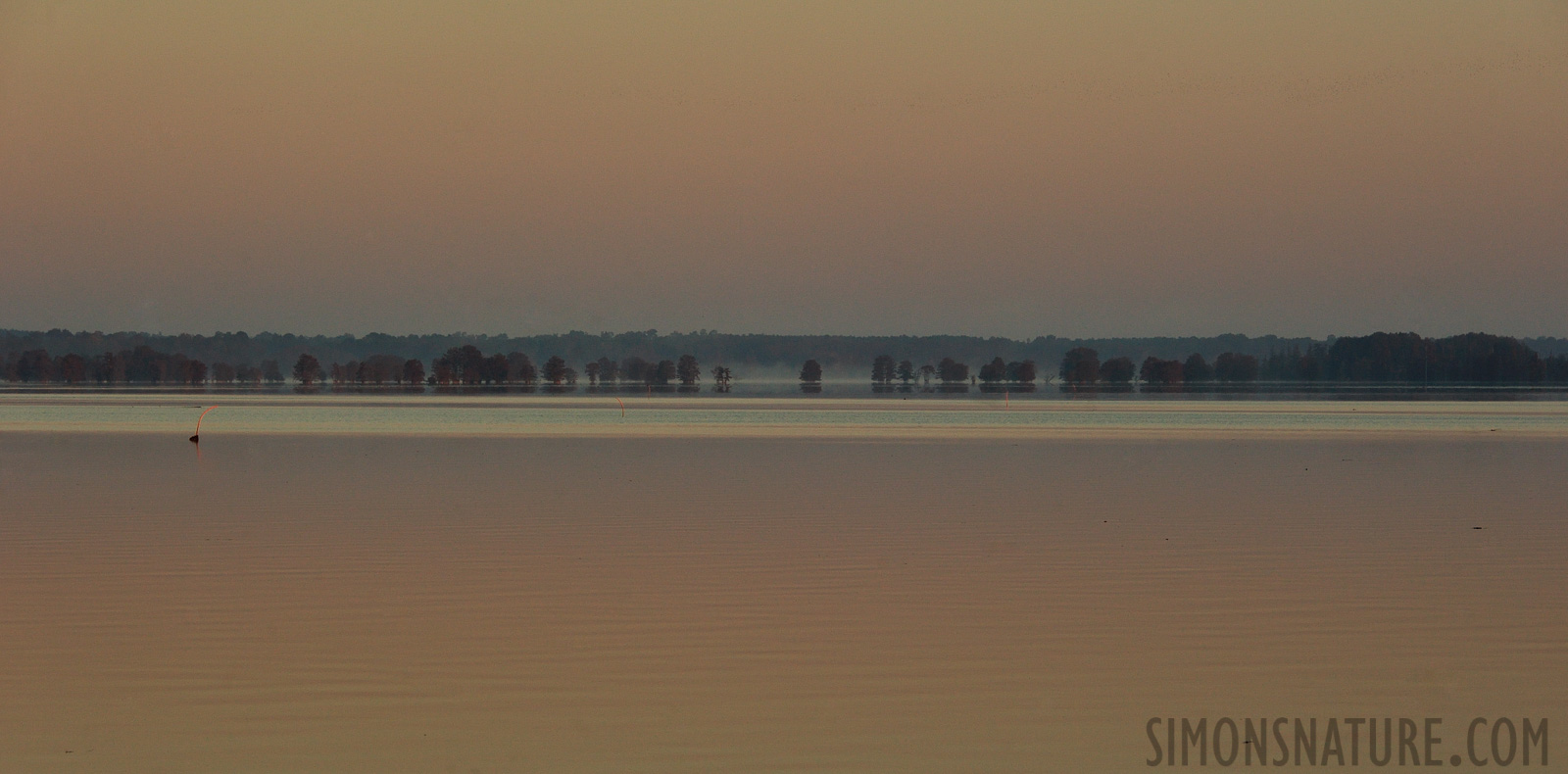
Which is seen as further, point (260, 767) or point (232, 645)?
point (232, 645)

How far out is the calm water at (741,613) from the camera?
1057cm

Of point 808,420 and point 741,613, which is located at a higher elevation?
point 741,613

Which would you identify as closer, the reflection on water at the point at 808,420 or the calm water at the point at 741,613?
the calm water at the point at 741,613

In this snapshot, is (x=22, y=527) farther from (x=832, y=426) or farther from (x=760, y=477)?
(x=832, y=426)

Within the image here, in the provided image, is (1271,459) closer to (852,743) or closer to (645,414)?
(852,743)

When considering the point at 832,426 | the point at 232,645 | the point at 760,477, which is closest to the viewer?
the point at 232,645

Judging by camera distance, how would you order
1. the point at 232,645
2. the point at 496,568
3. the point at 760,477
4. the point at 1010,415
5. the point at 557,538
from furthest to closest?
the point at 1010,415, the point at 760,477, the point at 557,538, the point at 496,568, the point at 232,645

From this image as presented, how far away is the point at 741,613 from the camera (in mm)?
15133

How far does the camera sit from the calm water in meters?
10.6

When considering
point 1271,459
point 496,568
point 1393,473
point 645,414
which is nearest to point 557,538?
point 496,568

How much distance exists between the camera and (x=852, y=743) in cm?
1030

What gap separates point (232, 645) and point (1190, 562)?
10.8 metres

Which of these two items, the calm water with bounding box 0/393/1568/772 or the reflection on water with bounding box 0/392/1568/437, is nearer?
the calm water with bounding box 0/393/1568/772

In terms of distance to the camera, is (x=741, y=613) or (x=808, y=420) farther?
(x=808, y=420)
